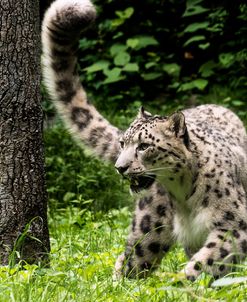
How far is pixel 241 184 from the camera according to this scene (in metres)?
6.04

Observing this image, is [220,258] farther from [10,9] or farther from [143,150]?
[10,9]

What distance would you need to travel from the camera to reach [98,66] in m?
13.6

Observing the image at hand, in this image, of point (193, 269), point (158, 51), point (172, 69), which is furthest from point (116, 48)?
point (193, 269)

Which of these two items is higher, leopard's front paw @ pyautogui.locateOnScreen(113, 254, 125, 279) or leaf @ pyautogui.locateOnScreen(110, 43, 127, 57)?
leaf @ pyautogui.locateOnScreen(110, 43, 127, 57)

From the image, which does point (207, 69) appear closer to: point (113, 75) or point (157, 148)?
point (113, 75)

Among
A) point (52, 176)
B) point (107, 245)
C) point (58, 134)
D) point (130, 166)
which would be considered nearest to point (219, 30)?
point (58, 134)

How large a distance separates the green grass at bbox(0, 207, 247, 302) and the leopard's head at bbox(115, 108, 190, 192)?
0.65 m

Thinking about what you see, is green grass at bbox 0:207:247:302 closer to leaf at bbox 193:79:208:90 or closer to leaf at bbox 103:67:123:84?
leaf at bbox 193:79:208:90

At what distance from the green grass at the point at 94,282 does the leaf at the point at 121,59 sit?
7.02 metres

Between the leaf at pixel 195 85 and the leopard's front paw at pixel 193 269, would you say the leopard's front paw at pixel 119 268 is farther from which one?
the leaf at pixel 195 85

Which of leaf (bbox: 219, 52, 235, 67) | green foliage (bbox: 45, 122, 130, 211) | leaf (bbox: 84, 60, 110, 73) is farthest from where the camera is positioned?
leaf (bbox: 84, 60, 110, 73)

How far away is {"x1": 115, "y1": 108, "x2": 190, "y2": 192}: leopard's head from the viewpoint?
224 inches

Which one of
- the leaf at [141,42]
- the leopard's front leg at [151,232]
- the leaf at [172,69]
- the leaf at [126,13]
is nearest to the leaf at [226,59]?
the leaf at [172,69]

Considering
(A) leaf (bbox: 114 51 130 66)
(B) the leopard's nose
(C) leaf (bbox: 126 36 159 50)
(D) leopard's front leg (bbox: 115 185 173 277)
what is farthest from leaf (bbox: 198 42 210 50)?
(B) the leopard's nose
